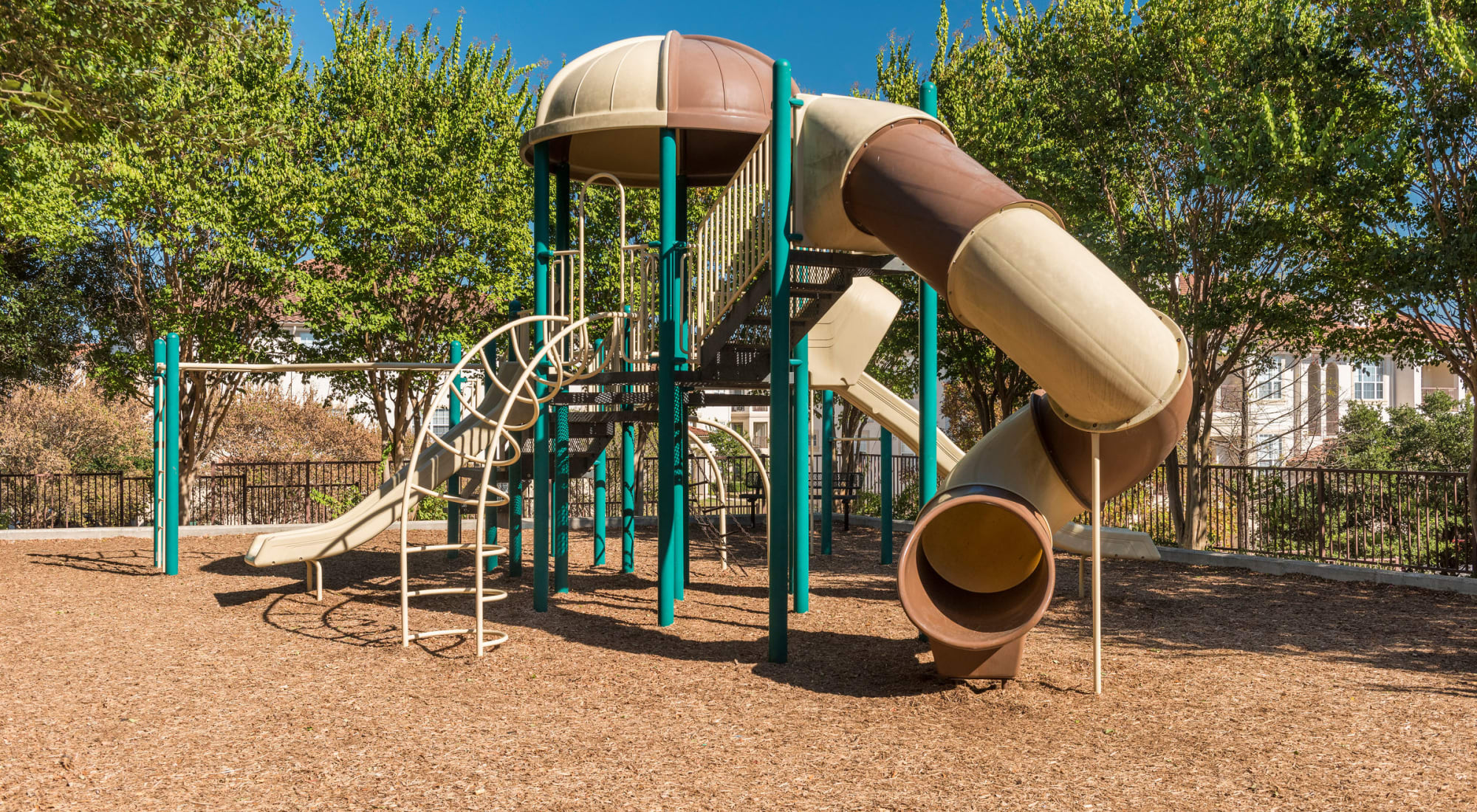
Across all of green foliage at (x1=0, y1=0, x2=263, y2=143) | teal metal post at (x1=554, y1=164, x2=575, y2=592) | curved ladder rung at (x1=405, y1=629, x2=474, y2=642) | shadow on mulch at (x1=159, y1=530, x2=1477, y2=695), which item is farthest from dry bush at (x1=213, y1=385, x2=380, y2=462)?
curved ladder rung at (x1=405, y1=629, x2=474, y2=642)

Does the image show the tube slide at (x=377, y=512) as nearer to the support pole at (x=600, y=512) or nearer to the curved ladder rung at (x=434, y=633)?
the support pole at (x=600, y=512)

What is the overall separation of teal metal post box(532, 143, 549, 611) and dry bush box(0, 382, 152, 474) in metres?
16.7

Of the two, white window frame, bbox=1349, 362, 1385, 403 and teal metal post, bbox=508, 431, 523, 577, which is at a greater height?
white window frame, bbox=1349, 362, 1385, 403

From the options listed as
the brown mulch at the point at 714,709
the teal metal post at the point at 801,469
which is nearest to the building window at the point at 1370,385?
the brown mulch at the point at 714,709

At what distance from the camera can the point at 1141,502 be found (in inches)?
634

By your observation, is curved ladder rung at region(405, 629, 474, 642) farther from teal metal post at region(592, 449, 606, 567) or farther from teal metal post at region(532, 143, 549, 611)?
teal metal post at region(592, 449, 606, 567)

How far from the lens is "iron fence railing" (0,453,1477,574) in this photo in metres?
13.1

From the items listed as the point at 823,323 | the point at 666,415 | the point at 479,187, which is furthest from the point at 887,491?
the point at 479,187

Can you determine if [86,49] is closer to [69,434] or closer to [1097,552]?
[1097,552]

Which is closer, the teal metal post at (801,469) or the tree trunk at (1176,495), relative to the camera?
the teal metal post at (801,469)

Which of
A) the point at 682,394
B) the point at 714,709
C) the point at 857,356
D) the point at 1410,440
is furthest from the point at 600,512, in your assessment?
the point at 1410,440

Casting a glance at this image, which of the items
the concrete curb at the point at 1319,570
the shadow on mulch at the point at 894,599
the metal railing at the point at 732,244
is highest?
the metal railing at the point at 732,244

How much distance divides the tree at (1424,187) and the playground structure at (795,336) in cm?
539

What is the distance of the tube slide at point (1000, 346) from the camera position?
5.66 meters
